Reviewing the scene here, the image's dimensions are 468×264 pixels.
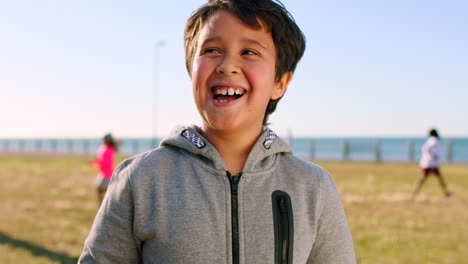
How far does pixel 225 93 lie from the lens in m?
1.93

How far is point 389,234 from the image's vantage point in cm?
807

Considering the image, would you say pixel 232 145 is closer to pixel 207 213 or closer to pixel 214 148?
pixel 214 148

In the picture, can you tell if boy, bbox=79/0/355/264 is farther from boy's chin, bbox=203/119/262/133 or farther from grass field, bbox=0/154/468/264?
grass field, bbox=0/154/468/264

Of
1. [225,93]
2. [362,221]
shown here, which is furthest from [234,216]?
[362,221]

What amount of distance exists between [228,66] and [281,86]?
39 centimetres

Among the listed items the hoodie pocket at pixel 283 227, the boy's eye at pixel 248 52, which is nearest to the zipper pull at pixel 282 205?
the hoodie pocket at pixel 283 227

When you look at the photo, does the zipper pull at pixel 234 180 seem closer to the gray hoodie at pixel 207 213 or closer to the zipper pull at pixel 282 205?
the gray hoodie at pixel 207 213

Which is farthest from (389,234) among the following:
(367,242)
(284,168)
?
(284,168)

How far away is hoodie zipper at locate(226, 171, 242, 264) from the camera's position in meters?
1.82

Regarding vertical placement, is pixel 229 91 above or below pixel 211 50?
below

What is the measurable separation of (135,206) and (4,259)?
521 centimetres

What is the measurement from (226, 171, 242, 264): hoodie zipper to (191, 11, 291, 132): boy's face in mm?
180

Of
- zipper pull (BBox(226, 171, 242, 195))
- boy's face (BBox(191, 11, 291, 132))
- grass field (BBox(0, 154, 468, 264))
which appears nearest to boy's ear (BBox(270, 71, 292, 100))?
boy's face (BBox(191, 11, 291, 132))

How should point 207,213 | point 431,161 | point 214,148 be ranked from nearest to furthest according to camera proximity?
1. point 207,213
2. point 214,148
3. point 431,161
